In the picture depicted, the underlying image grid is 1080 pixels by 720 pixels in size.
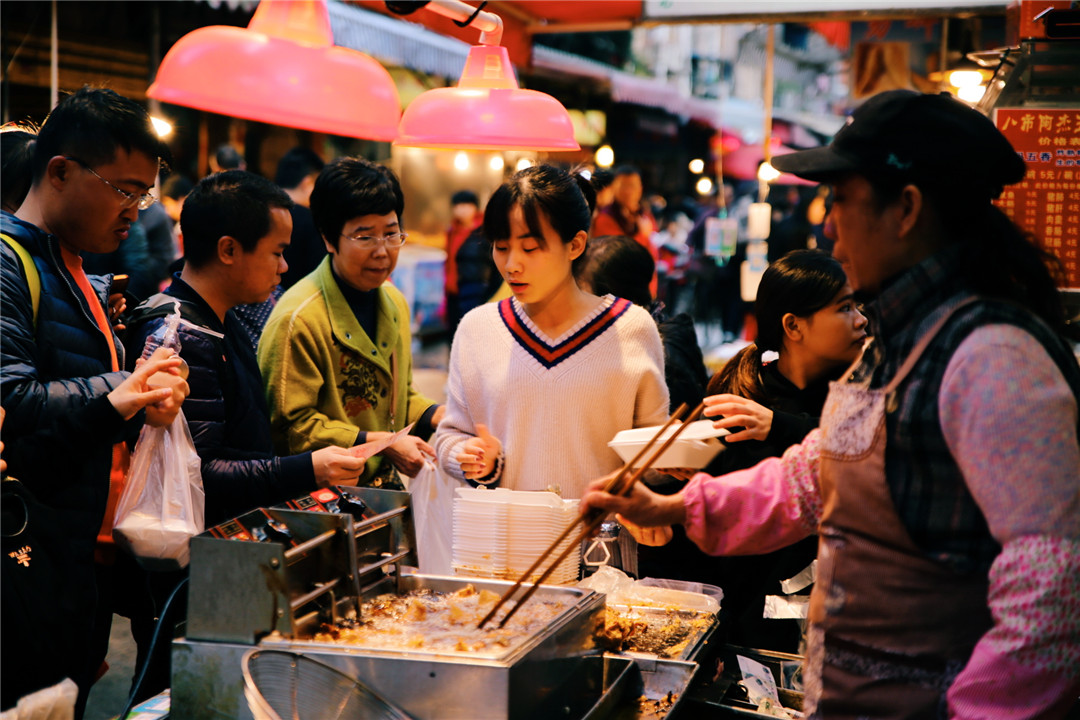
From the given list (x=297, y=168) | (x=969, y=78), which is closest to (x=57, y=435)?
(x=297, y=168)

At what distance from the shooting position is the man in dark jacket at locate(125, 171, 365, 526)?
7.66 feet

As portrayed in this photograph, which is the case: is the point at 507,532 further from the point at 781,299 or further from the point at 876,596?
the point at 781,299

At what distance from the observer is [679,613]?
231 centimetres

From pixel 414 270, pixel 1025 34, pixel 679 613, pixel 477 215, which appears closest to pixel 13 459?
pixel 679 613

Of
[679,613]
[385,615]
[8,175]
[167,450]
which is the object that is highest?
[8,175]

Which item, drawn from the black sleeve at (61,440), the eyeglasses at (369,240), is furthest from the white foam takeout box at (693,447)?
the eyeglasses at (369,240)

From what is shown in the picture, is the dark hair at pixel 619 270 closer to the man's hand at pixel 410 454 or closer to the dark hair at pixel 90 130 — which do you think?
the man's hand at pixel 410 454

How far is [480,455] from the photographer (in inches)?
97.3

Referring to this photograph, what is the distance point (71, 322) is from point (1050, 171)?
338cm

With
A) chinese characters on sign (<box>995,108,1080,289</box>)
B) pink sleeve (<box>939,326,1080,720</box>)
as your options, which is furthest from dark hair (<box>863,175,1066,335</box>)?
chinese characters on sign (<box>995,108,1080,289</box>)

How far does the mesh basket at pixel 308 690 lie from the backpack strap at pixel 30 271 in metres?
0.93

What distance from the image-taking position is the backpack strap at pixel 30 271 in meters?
1.94

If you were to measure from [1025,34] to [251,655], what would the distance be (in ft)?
11.6

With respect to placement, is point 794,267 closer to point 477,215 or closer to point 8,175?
point 8,175
